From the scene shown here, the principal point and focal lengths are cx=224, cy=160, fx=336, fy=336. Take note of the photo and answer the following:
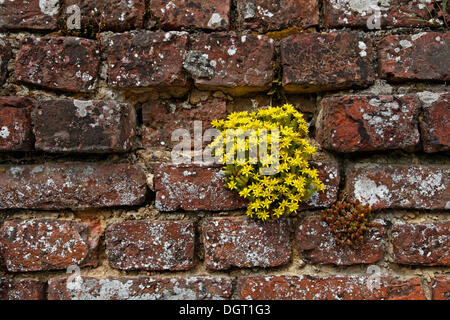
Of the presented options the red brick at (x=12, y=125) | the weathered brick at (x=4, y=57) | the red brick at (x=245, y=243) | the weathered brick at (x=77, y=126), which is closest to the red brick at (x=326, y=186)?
the red brick at (x=245, y=243)

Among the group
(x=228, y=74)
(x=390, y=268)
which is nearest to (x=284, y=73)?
(x=228, y=74)

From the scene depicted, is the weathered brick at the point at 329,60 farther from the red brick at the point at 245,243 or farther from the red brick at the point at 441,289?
the red brick at the point at 441,289

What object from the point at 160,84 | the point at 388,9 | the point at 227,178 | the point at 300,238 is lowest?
the point at 300,238

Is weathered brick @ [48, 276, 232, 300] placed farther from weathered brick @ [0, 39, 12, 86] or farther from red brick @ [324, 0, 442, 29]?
red brick @ [324, 0, 442, 29]

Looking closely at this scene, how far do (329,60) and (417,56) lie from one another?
27cm

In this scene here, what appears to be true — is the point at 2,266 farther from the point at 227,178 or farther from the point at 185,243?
the point at 227,178

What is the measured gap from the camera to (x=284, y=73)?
41.7 inches

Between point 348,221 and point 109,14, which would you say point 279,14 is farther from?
point 348,221

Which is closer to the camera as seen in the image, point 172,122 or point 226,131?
point 226,131

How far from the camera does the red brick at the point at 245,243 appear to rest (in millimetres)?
1055

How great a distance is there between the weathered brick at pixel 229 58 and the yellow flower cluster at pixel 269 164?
131 millimetres

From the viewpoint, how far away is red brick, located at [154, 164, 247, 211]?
3.47ft

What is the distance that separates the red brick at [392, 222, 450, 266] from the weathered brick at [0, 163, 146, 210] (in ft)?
2.73

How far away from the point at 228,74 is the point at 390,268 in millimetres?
800
